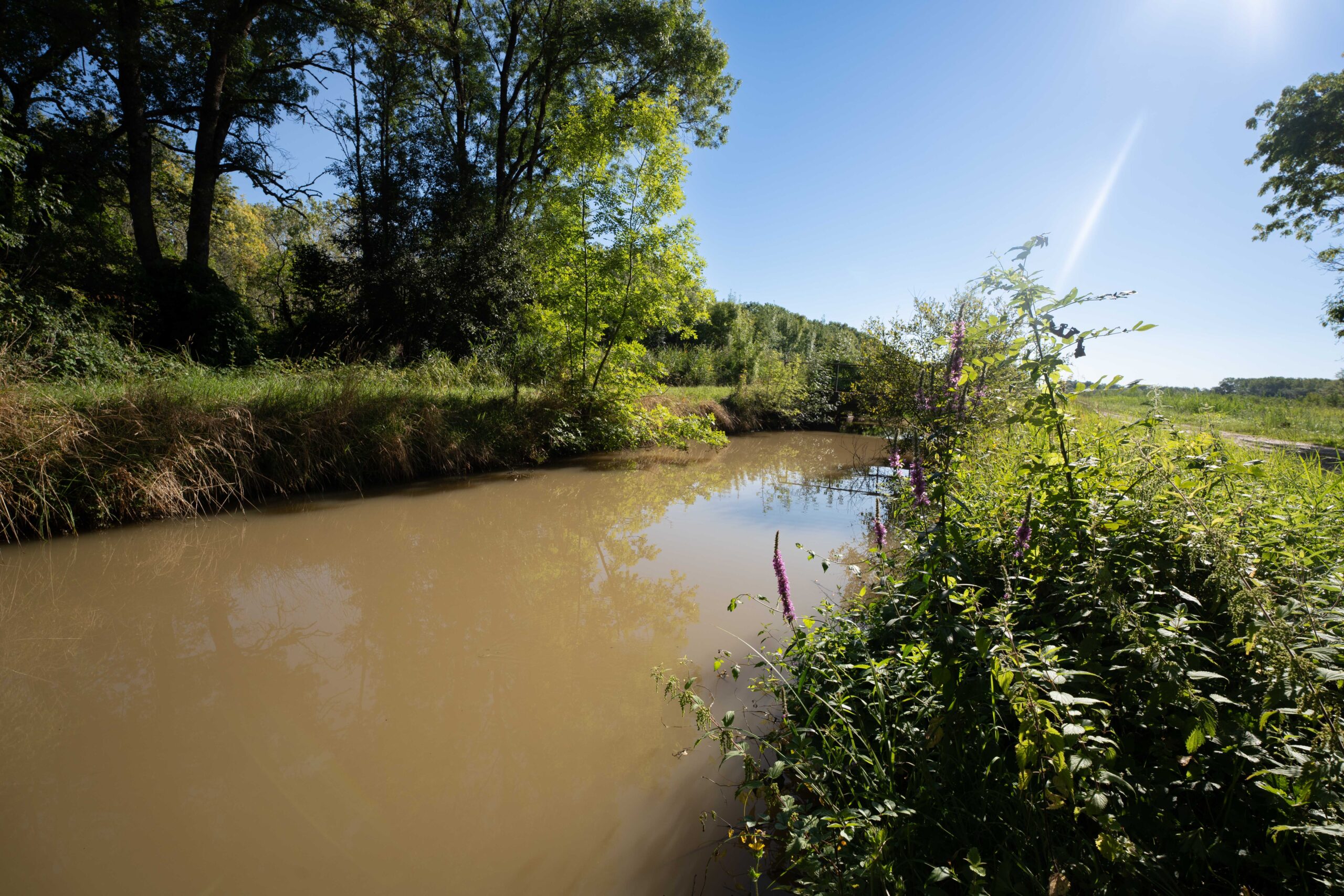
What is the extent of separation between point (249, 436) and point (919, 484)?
7135mm

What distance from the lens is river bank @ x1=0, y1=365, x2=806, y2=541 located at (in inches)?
191

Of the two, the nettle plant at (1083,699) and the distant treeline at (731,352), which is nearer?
the nettle plant at (1083,699)

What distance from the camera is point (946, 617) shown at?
1380 millimetres

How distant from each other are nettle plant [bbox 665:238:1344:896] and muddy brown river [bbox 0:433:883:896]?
2.03ft

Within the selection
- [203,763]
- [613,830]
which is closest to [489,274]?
[203,763]

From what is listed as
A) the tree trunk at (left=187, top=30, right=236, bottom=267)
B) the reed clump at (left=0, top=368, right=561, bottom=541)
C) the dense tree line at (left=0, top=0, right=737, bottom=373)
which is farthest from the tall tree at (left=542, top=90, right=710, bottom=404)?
the tree trunk at (left=187, top=30, right=236, bottom=267)

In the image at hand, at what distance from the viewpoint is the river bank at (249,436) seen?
15.9 ft

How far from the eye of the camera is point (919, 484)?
2.45 meters

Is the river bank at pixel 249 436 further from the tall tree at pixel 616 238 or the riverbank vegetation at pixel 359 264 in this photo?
the tall tree at pixel 616 238

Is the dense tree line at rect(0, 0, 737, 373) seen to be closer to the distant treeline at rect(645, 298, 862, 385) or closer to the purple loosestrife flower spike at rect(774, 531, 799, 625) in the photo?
the distant treeline at rect(645, 298, 862, 385)

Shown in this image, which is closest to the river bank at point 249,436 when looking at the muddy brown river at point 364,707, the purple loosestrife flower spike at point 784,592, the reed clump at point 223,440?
the reed clump at point 223,440

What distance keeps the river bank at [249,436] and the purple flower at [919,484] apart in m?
6.81

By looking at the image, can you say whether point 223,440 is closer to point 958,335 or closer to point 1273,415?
point 958,335

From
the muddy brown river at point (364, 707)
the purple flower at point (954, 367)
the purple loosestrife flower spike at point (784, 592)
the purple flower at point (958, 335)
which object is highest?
the purple flower at point (958, 335)
